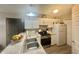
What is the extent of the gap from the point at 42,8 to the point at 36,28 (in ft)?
1.00

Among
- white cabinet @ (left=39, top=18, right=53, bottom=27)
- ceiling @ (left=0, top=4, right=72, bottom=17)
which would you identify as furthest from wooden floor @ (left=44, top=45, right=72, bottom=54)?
ceiling @ (left=0, top=4, right=72, bottom=17)

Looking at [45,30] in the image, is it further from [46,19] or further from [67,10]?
[67,10]

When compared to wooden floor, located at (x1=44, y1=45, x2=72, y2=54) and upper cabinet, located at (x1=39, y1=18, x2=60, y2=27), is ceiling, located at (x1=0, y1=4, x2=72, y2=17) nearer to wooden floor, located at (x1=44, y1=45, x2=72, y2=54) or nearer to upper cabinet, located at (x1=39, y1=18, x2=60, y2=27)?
upper cabinet, located at (x1=39, y1=18, x2=60, y2=27)

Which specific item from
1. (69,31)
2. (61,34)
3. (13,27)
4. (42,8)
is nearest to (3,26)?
(13,27)

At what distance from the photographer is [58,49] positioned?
174cm

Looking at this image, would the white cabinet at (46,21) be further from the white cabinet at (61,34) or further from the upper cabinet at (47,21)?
the white cabinet at (61,34)

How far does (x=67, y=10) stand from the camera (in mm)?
1721

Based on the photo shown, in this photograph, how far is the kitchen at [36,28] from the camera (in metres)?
1.69

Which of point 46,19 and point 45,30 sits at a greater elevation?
point 46,19

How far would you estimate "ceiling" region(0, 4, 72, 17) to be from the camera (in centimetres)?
167

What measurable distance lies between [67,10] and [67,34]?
35cm
